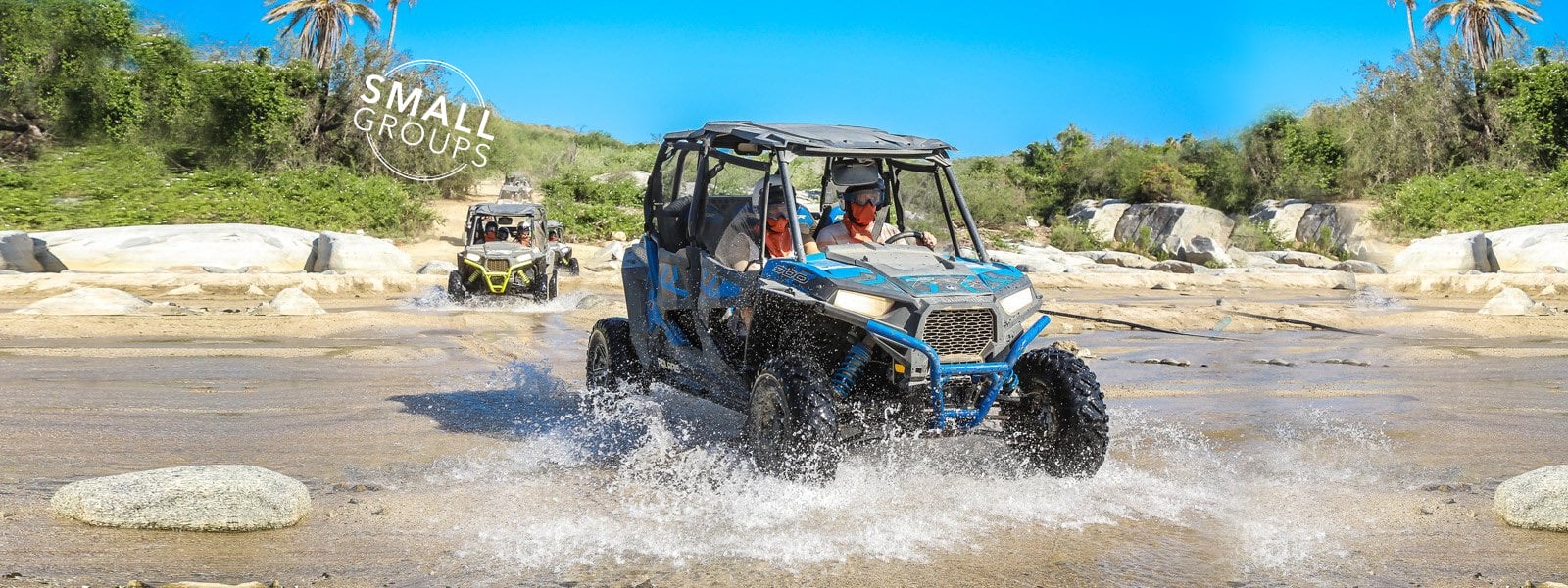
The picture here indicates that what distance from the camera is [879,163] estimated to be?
26.2 ft

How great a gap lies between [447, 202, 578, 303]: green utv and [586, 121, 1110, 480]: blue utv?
11111 mm

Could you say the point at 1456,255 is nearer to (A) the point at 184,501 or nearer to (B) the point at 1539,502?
(B) the point at 1539,502

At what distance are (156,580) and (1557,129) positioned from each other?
128 ft

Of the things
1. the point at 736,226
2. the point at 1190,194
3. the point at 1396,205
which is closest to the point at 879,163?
the point at 736,226

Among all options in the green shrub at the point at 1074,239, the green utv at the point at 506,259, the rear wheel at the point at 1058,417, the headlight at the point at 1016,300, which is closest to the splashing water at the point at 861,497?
the rear wheel at the point at 1058,417

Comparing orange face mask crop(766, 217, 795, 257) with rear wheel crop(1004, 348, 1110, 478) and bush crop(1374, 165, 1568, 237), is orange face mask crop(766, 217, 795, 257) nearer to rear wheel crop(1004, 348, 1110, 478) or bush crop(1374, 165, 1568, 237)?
rear wheel crop(1004, 348, 1110, 478)

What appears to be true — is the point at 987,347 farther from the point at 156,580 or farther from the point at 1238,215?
Answer: the point at 1238,215

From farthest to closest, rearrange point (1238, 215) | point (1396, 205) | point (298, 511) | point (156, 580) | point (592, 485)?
point (1238, 215) < point (1396, 205) < point (592, 485) < point (298, 511) < point (156, 580)

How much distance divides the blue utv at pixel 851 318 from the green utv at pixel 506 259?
1111 centimetres

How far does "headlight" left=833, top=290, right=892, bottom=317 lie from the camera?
21.7 feet

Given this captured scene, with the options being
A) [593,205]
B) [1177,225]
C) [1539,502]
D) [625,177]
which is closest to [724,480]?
[1539,502]

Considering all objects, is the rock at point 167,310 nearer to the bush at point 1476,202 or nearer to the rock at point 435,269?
the rock at point 435,269

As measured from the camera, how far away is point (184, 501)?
6.16m

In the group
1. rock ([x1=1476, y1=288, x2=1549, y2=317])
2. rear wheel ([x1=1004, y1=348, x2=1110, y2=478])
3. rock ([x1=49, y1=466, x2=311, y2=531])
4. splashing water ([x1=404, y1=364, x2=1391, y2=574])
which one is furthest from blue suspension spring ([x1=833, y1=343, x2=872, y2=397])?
rock ([x1=1476, y1=288, x2=1549, y2=317])
